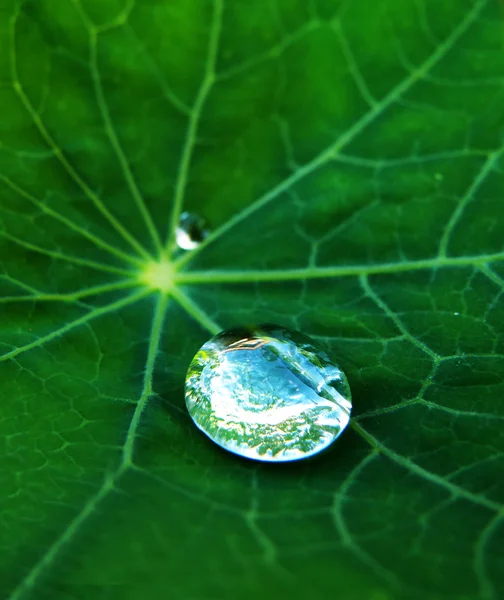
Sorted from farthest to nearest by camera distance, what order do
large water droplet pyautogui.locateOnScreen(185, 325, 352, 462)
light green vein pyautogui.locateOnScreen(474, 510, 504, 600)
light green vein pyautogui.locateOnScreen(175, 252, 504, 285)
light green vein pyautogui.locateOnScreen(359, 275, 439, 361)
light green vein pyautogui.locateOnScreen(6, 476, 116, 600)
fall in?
light green vein pyautogui.locateOnScreen(175, 252, 504, 285) < light green vein pyautogui.locateOnScreen(359, 275, 439, 361) < large water droplet pyautogui.locateOnScreen(185, 325, 352, 462) < light green vein pyautogui.locateOnScreen(6, 476, 116, 600) < light green vein pyautogui.locateOnScreen(474, 510, 504, 600)

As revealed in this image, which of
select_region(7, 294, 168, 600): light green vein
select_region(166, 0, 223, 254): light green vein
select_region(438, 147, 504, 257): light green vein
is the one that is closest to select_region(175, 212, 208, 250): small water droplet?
select_region(166, 0, 223, 254): light green vein

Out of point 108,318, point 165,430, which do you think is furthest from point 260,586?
point 108,318

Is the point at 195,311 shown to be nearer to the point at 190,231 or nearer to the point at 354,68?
the point at 190,231

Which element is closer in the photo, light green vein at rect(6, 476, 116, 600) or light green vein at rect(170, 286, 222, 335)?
light green vein at rect(6, 476, 116, 600)

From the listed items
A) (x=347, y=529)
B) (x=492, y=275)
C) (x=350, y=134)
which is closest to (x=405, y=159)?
(x=350, y=134)

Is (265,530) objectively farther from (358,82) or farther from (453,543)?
(358,82)

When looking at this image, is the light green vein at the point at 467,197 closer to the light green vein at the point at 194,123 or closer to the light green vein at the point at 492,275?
the light green vein at the point at 492,275

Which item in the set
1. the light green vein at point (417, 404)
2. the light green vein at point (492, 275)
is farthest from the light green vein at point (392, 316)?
the light green vein at point (492, 275)

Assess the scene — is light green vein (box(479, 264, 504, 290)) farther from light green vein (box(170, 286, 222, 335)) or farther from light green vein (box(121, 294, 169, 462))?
light green vein (box(121, 294, 169, 462))
